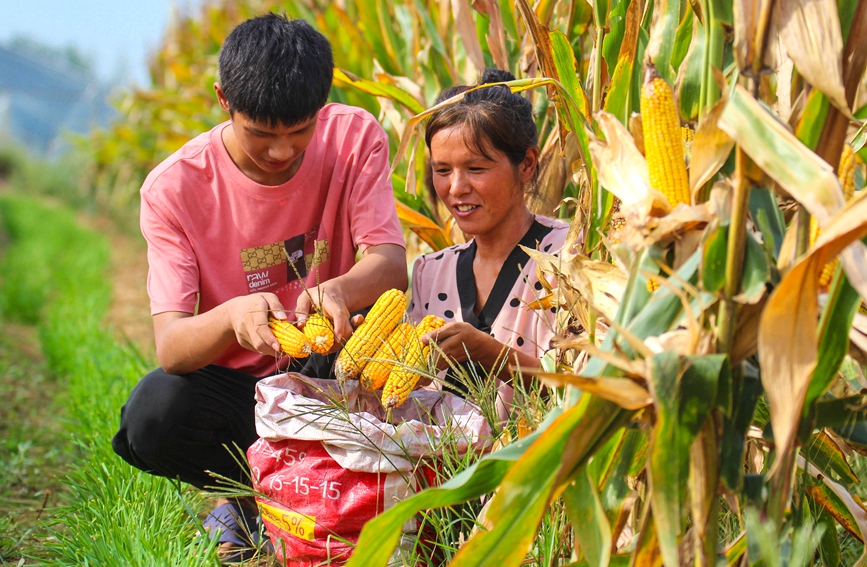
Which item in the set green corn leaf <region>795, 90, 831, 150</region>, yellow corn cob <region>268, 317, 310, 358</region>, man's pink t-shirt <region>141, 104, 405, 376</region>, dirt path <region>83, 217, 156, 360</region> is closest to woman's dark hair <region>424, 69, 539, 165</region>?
man's pink t-shirt <region>141, 104, 405, 376</region>

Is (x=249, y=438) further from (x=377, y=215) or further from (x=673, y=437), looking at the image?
(x=673, y=437)

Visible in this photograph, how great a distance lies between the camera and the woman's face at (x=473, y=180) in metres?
2.43

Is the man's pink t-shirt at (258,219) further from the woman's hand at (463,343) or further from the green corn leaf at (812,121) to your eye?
the green corn leaf at (812,121)

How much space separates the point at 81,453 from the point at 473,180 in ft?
6.52

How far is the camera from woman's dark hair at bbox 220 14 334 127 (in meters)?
2.12

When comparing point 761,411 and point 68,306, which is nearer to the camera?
point 761,411

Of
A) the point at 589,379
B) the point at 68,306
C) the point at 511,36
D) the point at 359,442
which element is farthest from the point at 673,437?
the point at 68,306

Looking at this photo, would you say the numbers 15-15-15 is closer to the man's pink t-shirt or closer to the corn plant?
the corn plant

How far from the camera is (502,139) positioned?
2.43 meters

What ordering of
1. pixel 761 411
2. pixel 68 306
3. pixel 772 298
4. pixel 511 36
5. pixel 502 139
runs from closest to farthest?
pixel 772 298 → pixel 761 411 → pixel 502 139 → pixel 511 36 → pixel 68 306

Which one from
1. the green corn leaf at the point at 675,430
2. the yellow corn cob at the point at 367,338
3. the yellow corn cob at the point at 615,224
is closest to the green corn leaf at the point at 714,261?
the green corn leaf at the point at 675,430

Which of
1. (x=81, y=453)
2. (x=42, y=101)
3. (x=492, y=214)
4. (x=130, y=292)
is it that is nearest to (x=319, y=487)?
(x=492, y=214)

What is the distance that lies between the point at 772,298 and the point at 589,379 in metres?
0.28

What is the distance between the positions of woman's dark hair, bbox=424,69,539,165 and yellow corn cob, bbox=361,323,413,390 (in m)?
0.66
